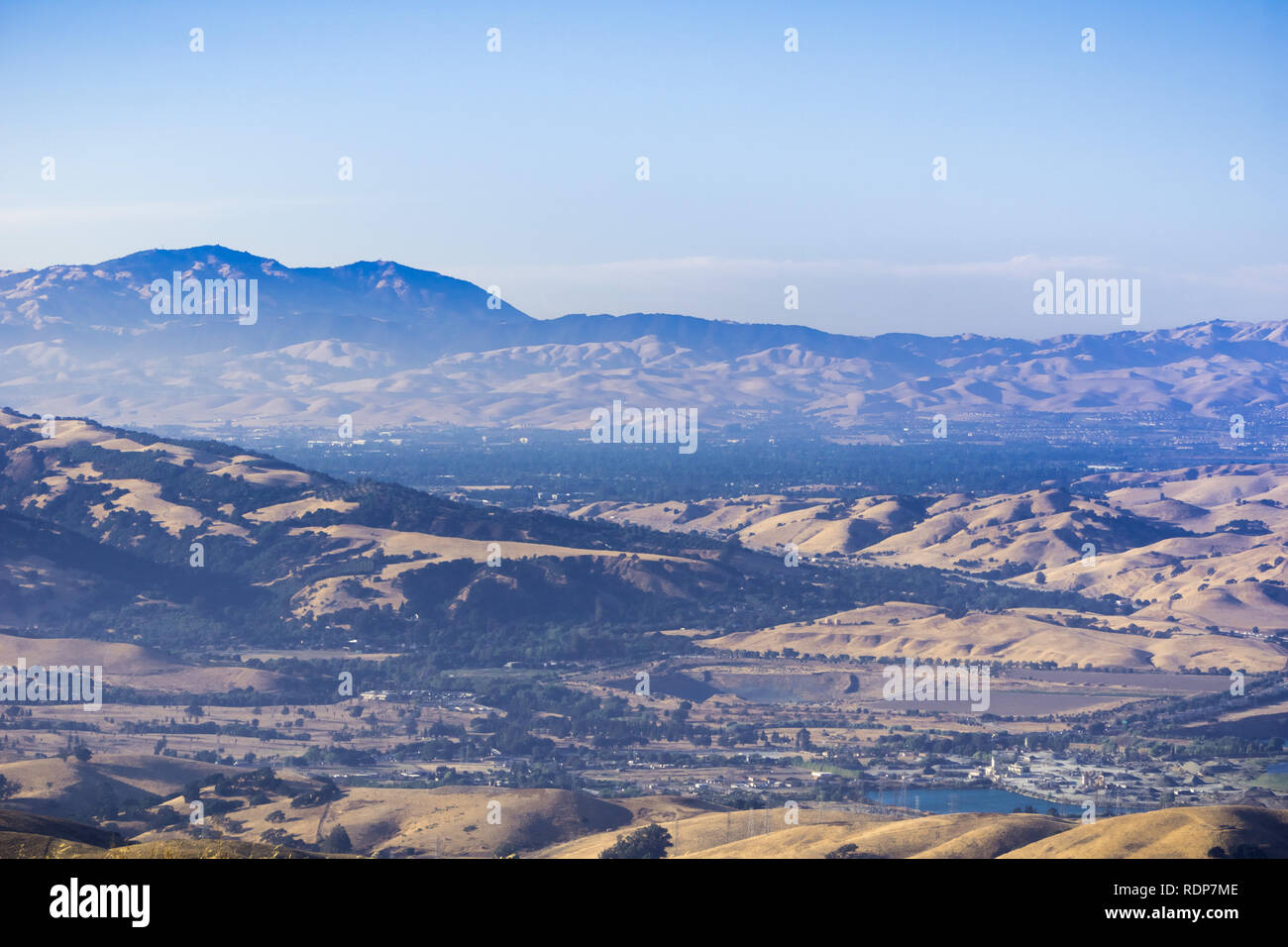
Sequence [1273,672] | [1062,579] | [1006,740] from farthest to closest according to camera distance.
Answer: [1062,579] < [1273,672] < [1006,740]

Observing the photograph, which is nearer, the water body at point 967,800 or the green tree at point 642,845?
the green tree at point 642,845

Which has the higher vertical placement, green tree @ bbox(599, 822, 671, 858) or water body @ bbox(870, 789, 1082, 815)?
green tree @ bbox(599, 822, 671, 858)

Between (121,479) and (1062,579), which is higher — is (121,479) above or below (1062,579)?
above

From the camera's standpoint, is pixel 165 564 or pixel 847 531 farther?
pixel 847 531

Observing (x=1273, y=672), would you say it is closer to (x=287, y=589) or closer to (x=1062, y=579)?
(x=1062, y=579)

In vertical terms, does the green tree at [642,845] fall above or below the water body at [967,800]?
above
